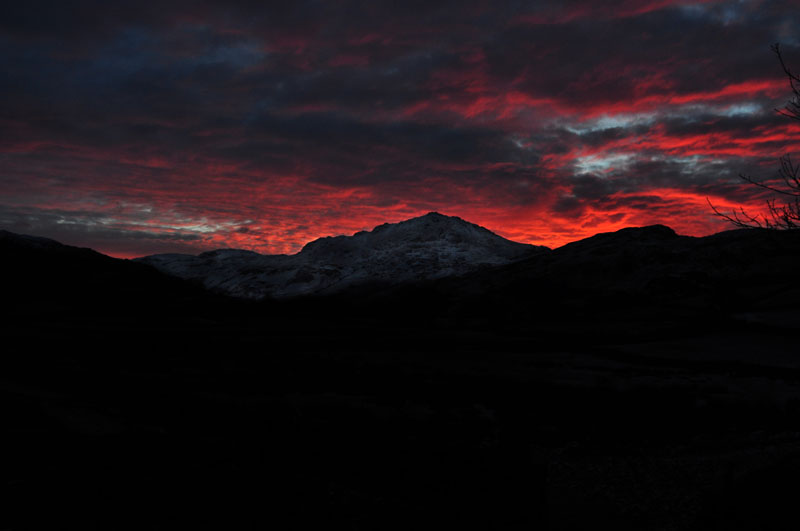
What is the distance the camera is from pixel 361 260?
422ft

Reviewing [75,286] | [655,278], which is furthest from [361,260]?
[655,278]

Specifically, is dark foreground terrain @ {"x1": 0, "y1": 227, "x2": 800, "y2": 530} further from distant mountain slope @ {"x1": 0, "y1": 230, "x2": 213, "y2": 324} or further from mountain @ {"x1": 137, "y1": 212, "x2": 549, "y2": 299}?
mountain @ {"x1": 137, "y1": 212, "x2": 549, "y2": 299}

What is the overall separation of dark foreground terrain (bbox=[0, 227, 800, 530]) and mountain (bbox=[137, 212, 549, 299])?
54050 millimetres

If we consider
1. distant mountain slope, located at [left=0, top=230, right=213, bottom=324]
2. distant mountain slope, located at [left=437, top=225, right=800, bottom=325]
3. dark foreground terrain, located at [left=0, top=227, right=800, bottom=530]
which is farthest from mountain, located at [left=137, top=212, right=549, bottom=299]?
dark foreground terrain, located at [left=0, top=227, right=800, bottom=530]

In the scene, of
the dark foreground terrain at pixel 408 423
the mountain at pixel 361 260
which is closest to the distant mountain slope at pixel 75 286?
the dark foreground terrain at pixel 408 423

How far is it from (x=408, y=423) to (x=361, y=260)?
109 m

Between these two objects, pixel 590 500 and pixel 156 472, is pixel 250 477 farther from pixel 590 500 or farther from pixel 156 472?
pixel 590 500

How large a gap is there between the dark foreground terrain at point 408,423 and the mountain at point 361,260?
2128 inches

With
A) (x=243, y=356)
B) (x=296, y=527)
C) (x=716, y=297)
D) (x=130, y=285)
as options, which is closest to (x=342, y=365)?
(x=243, y=356)

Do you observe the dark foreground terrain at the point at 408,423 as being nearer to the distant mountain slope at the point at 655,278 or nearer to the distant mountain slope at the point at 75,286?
the distant mountain slope at the point at 655,278

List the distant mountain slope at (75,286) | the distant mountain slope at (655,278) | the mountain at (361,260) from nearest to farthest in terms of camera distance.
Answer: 1. the distant mountain slope at (655,278)
2. the distant mountain slope at (75,286)
3. the mountain at (361,260)

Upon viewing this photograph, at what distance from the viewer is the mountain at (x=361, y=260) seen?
4461 inches

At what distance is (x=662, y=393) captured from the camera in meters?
25.8

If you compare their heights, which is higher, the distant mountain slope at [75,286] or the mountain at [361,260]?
the mountain at [361,260]
